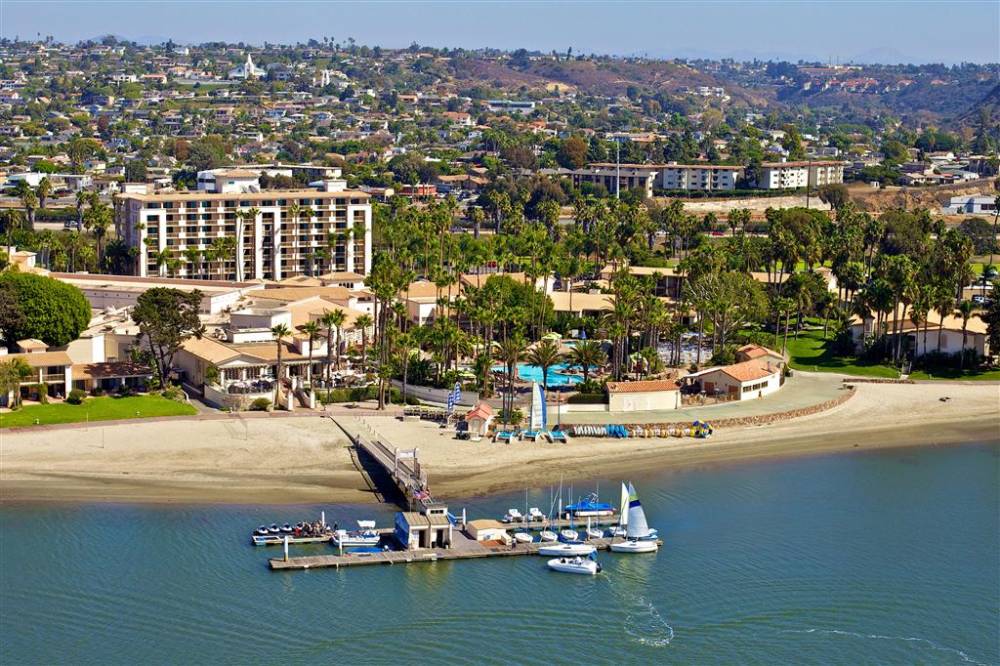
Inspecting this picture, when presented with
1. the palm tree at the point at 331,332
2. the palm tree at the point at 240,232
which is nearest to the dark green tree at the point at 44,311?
the palm tree at the point at 331,332

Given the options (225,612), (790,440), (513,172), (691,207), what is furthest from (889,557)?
(513,172)

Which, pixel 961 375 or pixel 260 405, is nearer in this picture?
pixel 260 405

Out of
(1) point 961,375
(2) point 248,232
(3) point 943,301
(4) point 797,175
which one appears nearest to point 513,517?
(3) point 943,301

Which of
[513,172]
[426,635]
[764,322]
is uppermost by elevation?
[513,172]

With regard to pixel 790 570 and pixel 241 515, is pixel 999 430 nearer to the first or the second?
pixel 790 570

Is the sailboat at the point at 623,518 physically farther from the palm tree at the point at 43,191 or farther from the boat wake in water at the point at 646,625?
the palm tree at the point at 43,191

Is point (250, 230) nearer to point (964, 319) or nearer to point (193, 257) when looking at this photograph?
point (193, 257)
